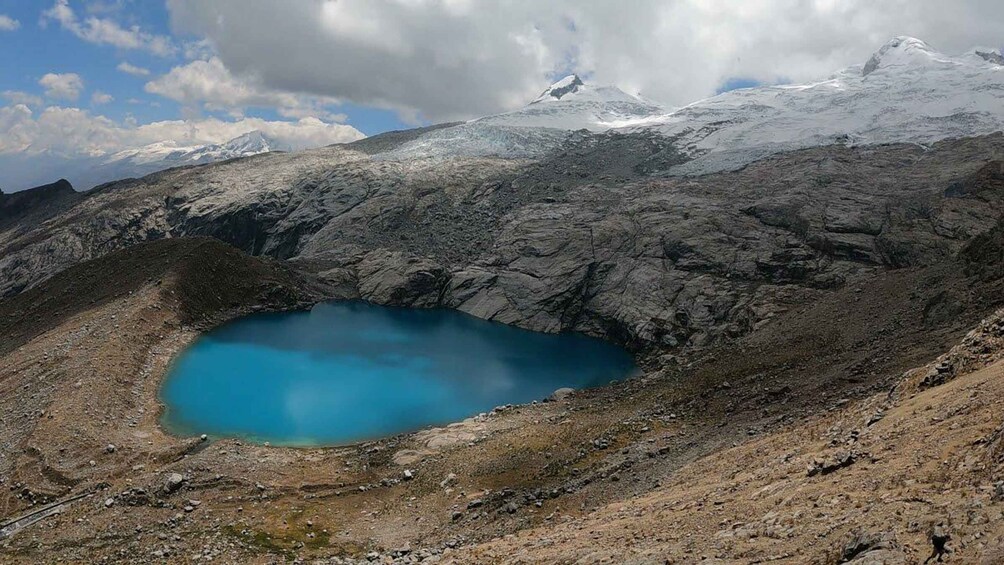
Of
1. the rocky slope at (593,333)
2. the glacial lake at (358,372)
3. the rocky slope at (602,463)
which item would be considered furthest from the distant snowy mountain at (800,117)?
the rocky slope at (602,463)

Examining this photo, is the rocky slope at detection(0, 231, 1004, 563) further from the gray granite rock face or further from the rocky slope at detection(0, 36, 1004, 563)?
the gray granite rock face

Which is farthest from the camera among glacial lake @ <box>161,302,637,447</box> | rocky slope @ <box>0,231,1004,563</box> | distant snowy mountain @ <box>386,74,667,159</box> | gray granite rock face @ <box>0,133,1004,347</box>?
distant snowy mountain @ <box>386,74,667,159</box>

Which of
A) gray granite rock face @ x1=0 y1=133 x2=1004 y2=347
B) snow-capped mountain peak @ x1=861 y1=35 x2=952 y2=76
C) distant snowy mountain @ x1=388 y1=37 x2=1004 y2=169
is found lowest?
gray granite rock face @ x1=0 y1=133 x2=1004 y2=347

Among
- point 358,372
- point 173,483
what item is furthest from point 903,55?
point 173,483

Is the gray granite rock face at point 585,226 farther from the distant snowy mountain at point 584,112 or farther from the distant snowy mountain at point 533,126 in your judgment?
the distant snowy mountain at point 584,112

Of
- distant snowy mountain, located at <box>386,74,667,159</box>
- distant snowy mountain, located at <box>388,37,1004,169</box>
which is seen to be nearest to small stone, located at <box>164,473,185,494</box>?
distant snowy mountain, located at <box>388,37,1004,169</box>

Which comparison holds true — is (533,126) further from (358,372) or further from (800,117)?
(358,372)
